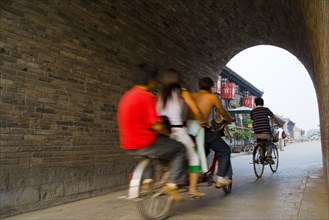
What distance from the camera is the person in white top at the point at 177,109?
4254 millimetres

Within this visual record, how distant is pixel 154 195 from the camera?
4004 mm

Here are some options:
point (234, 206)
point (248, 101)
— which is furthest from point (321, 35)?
point (248, 101)

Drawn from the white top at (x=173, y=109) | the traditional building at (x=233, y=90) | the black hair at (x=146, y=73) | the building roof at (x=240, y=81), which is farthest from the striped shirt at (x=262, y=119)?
the building roof at (x=240, y=81)

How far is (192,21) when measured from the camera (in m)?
8.83

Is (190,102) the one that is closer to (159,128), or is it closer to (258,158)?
(159,128)

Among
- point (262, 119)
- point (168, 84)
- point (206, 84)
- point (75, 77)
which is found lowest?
point (262, 119)

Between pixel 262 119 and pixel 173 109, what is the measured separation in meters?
4.25

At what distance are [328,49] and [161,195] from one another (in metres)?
2.36

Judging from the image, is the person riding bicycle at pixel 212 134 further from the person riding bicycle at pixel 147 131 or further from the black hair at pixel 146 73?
the black hair at pixel 146 73

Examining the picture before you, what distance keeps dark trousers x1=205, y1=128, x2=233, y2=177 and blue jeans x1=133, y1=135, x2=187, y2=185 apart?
1042 millimetres

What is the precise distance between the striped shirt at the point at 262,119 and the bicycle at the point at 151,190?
171 inches

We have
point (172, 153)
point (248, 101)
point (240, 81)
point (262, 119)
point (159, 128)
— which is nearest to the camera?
point (159, 128)

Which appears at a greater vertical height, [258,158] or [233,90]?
[233,90]

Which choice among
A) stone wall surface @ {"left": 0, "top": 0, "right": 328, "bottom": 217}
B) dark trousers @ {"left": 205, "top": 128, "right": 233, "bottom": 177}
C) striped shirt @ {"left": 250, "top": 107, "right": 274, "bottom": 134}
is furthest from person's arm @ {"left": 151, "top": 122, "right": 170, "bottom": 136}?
striped shirt @ {"left": 250, "top": 107, "right": 274, "bottom": 134}
